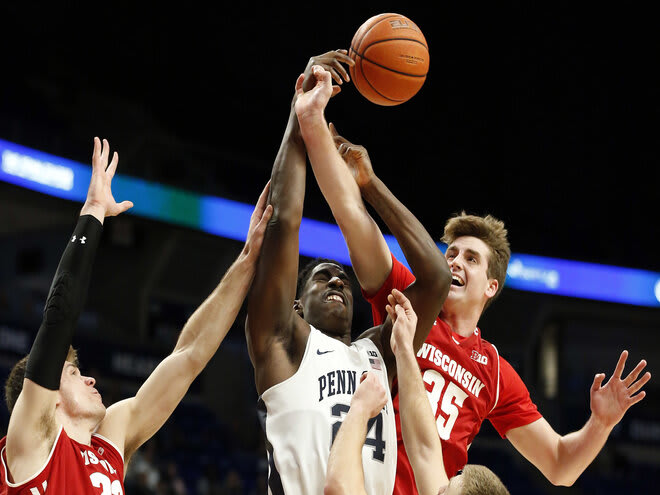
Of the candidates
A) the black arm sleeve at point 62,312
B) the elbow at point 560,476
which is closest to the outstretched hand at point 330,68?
the black arm sleeve at point 62,312

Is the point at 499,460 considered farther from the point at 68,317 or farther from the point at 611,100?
the point at 68,317

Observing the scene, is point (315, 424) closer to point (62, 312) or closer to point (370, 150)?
point (62, 312)

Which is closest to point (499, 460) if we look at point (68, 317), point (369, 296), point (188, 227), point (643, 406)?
point (643, 406)

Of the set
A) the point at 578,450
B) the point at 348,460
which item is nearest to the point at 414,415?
the point at 348,460

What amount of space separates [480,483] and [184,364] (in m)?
1.57

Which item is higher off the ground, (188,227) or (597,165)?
(597,165)

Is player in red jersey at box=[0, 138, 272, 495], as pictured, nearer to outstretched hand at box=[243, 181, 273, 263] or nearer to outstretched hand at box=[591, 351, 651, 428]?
outstretched hand at box=[243, 181, 273, 263]

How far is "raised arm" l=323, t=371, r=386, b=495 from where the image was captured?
297 centimetres

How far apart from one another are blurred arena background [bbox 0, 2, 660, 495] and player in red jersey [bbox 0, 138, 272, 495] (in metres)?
11.8

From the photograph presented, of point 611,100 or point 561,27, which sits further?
point 611,100

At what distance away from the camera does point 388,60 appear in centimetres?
412

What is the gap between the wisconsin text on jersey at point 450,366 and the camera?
423cm

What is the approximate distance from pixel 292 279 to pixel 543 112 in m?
17.0

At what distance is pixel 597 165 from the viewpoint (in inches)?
782
